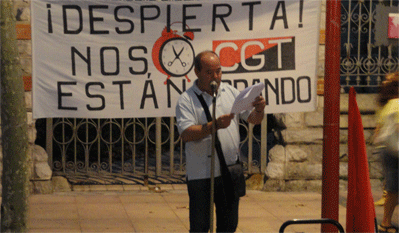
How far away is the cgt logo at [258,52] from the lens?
6.20 metres

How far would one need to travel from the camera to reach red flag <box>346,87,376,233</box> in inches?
197

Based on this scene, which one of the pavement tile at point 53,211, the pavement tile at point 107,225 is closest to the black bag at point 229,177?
the pavement tile at point 107,225

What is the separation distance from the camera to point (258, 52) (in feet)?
20.5

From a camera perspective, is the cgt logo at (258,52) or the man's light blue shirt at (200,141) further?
the cgt logo at (258,52)

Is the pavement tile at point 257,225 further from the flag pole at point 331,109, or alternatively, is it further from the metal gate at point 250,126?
the metal gate at point 250,126

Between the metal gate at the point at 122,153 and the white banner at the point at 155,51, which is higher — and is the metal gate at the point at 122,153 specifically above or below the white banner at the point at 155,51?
below

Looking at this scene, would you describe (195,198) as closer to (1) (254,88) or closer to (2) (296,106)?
(1) (254,88)

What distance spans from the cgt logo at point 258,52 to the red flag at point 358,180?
124 cm

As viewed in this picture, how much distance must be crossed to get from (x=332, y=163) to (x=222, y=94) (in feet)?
4.69

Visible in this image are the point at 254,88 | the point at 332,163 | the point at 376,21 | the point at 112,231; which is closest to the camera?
the point at 254,88

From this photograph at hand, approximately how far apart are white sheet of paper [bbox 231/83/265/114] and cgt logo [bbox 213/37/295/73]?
2.04 metres

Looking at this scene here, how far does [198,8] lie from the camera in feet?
20.3


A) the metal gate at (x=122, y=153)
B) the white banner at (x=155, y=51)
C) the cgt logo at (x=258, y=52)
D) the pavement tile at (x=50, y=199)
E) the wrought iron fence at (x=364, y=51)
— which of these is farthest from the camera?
the wrought iron fence at (x=364, y=51)

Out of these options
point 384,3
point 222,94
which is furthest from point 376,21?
point 222,94
